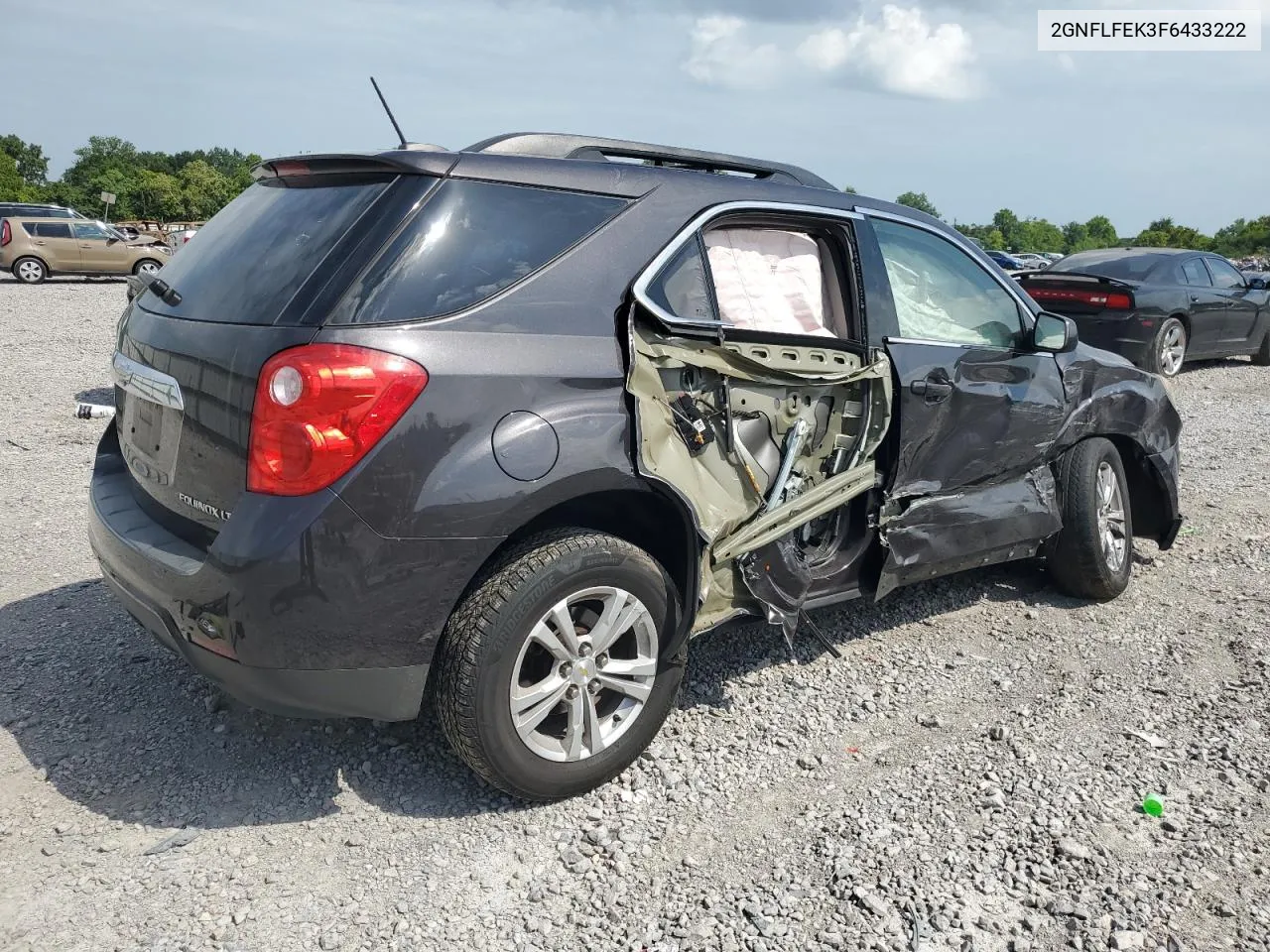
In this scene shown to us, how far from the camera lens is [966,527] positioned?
13.8ft

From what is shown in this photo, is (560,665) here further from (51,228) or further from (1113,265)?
(51,228)

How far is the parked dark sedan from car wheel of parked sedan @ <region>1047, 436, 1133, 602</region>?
7574mm

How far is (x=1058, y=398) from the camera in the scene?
15.0 ft

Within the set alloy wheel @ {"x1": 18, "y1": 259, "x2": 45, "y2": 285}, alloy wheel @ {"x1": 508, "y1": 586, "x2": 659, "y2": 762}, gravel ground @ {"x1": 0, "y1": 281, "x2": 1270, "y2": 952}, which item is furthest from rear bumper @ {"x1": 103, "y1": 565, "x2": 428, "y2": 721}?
alloy wheel @ {"x1": 18, "y1": 259, "x2": 45, "y2": 285}

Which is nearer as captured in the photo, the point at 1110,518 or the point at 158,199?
the point at 1110,518

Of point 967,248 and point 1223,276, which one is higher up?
point 967,248

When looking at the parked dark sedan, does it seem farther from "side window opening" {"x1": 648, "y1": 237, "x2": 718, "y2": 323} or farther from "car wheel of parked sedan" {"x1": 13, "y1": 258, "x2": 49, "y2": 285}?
"car wheel of parked sedan" {"x1": 13, "y1": 258, "x2": 49, "y2": 285}

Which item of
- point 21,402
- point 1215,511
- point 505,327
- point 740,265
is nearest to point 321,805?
point 505,327

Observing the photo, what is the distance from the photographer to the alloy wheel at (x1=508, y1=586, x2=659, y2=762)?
296cm

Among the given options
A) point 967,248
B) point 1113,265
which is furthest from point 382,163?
point 1113,265

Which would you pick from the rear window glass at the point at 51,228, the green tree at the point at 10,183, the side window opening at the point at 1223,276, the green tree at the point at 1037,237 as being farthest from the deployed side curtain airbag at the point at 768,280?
the green tree at the point at 1037,237

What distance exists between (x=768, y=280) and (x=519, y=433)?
1.31 m

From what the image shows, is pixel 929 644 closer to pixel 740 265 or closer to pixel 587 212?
pixel 740 265

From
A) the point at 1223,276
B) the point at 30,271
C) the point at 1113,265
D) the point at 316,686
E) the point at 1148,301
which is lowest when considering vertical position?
the point at 316,686
